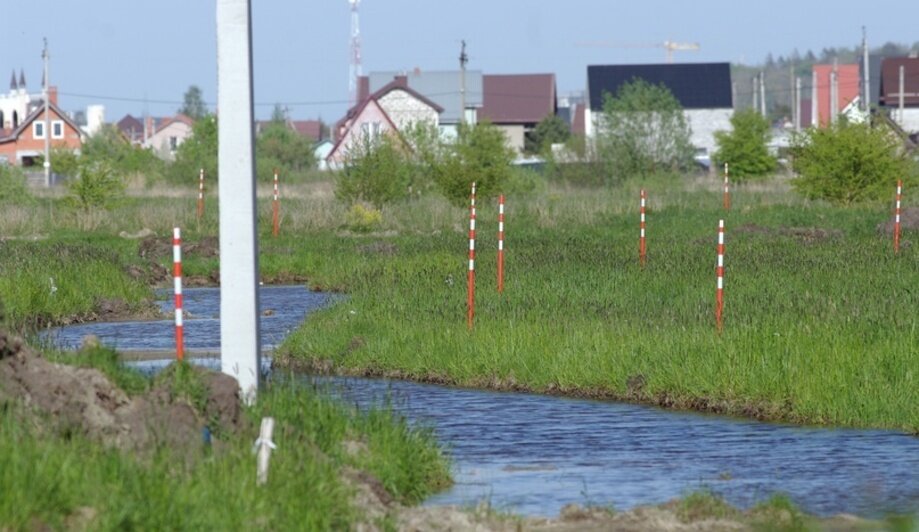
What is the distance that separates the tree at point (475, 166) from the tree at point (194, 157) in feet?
87.0

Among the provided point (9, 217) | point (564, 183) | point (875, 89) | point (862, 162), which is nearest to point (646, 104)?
point (564, 183)

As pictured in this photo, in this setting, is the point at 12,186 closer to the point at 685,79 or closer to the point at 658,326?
the point at 658,326

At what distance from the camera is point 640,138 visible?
82438 mm

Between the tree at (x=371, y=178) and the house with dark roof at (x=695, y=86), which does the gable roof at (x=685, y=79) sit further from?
the tree at (x=371, y=178)

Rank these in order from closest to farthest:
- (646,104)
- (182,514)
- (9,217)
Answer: (182,514), (9,217), (646,104)

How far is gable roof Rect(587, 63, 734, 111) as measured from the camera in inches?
5655

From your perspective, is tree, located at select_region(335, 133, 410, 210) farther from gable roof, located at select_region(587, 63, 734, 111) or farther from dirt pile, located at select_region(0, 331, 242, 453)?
gable roof, located at select_region(587, 63, 734, 111)

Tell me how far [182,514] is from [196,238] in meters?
31.9

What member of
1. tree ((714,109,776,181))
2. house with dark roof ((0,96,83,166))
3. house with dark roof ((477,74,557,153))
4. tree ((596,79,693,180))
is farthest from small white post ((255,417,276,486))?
house with dark roof ((477,74,557,153))

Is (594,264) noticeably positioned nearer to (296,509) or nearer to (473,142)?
(296,509)

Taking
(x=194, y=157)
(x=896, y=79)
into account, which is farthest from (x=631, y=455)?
(x=896, y=79)

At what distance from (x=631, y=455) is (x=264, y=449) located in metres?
4.60

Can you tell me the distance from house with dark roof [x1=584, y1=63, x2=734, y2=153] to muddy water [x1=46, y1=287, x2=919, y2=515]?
12739cm

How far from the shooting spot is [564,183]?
75438 mm
